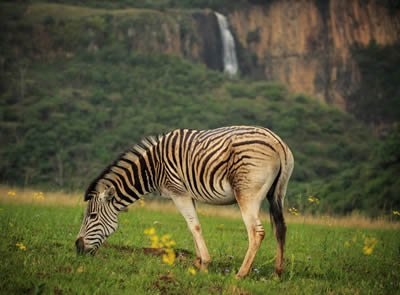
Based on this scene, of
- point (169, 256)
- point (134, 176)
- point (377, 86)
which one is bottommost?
point (169, 256)

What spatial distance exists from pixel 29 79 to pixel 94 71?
9.86m

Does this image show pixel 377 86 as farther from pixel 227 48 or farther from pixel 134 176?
pixel 134 176

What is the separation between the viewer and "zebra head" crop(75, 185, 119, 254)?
610 cm

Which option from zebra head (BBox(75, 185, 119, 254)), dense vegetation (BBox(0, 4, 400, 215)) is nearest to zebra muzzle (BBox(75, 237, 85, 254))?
zebra head (BBox(75, 185, 119, 254))

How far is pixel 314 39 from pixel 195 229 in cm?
8217

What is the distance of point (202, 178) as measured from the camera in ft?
19.6

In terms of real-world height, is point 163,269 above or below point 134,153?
below

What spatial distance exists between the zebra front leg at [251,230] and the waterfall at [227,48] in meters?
68.2

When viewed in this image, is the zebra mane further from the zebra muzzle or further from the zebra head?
the zebra muzzle

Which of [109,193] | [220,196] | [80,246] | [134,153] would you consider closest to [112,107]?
[134,153]

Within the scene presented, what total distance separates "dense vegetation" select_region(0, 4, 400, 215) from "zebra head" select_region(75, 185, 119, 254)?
1104 inches

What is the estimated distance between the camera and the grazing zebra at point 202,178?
5582 mm

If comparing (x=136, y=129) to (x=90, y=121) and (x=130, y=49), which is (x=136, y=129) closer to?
(x=90, y=121)

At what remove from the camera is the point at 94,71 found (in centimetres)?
6169
